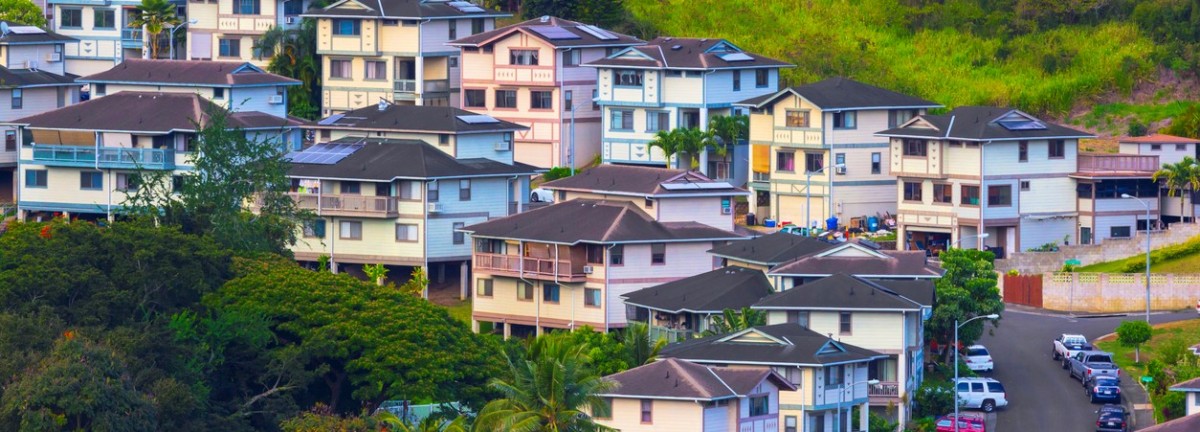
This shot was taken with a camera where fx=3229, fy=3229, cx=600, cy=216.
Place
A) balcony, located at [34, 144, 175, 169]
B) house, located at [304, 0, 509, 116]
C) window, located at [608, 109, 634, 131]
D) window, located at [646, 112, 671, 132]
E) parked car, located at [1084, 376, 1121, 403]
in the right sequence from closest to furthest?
parked car, located at [1084, 376, 1121, 403], balcony, located at [34, 144, 175, 169], window, located at [646, 112, 671, 132], window, located at [608, 109, 634, 131], house, located at [304, 0, 509, 116]

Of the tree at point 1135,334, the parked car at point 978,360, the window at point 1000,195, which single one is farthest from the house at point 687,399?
the window at point 1000,195

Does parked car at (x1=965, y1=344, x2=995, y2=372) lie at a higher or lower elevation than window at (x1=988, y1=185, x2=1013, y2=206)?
lower

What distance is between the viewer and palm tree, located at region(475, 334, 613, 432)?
8712 cm

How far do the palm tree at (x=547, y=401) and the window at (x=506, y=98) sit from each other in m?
50.4

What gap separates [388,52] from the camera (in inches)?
5664

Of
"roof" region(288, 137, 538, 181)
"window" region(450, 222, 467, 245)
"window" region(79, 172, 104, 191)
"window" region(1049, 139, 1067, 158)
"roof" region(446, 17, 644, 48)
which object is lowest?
"window" region(450, 222, 467, 245)

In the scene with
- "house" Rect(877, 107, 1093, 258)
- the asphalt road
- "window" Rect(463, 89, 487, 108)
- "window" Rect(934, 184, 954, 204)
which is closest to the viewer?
the asphalt road

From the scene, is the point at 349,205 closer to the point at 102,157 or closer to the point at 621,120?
the point at 102,157

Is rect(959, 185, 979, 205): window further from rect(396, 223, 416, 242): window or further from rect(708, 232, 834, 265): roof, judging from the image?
rect(396, 223, 416, 242): window

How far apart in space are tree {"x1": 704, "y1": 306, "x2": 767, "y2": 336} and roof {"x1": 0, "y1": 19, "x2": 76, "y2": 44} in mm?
51137

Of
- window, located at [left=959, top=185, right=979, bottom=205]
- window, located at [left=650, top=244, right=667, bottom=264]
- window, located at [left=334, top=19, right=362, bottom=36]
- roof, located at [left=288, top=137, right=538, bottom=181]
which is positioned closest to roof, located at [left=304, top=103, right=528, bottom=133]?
roof, located at [left=288, top=137, right=538, bottom=181]

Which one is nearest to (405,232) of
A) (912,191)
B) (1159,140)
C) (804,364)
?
(912,191)

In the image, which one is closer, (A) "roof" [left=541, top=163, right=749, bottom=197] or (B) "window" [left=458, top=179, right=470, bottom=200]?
(A) "roof" [left=541, top=163, right=749, bottom=197]

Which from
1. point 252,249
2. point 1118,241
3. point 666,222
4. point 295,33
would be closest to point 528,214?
point 666,222
